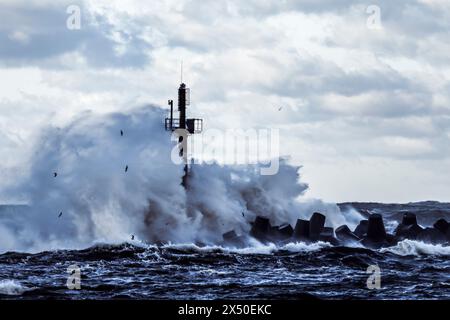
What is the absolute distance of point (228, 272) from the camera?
28.6 m

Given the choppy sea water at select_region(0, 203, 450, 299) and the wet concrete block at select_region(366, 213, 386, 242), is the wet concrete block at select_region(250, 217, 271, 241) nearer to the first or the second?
the choppy sea water at select_region(0, 203, 450, 299)

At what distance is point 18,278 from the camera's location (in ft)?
86.3

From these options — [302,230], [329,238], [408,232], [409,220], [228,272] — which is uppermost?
[409,220]

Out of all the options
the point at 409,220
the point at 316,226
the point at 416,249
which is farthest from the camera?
the point at 409,220

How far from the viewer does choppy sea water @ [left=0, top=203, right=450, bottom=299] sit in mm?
24172

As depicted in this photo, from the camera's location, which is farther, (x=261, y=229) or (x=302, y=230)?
(x=261, y=229)

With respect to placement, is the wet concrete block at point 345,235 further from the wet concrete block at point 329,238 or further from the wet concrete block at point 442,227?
the wet concrete block at point 442,227

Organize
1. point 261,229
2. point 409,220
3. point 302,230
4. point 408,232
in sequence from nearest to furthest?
point 302,230
point 261,229
point 408,232
point 409,220

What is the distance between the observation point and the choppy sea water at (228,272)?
79.3 feet

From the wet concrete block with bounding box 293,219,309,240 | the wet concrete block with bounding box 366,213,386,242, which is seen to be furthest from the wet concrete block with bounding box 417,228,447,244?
the wet concrete block with bounding box 293,219,309,240

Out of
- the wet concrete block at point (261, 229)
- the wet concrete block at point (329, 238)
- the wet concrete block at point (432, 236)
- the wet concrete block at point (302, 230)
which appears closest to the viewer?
the wet concrete block at point (302, 230)

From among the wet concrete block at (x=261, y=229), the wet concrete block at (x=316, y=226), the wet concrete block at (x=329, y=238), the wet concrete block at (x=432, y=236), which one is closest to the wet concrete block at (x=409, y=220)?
the wet concrete block at (x=432, y=236)

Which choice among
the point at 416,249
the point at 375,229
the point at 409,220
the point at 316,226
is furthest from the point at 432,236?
the point at 316,226

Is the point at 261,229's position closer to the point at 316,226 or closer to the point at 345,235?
the point at 316,226
